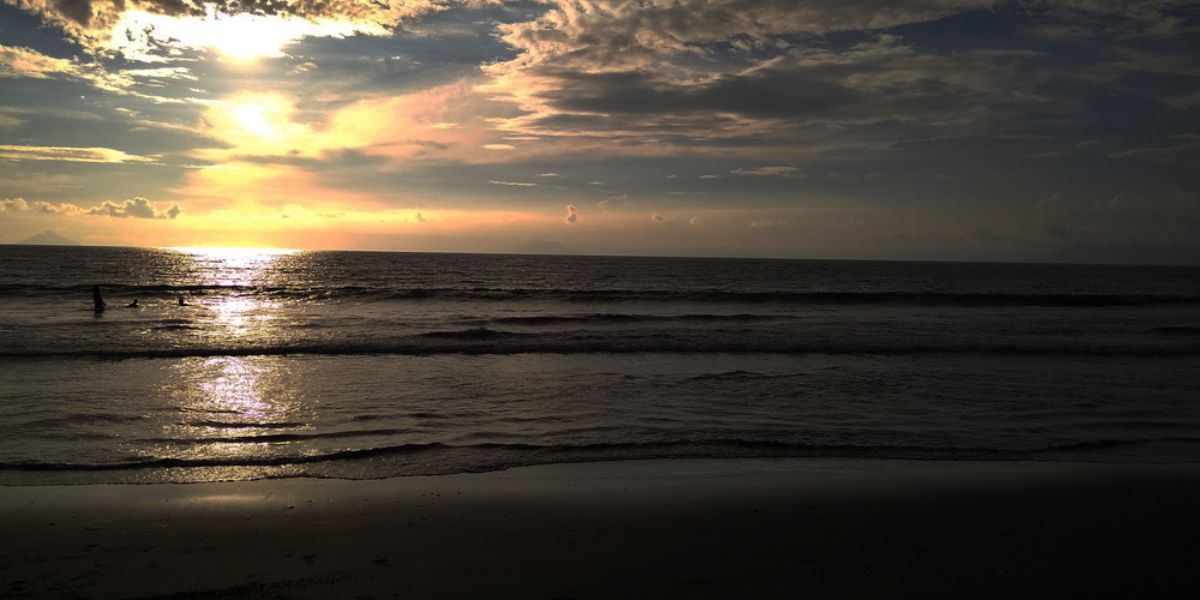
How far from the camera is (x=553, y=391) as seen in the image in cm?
1307

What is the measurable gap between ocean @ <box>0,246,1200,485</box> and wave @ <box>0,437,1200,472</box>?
42 mm

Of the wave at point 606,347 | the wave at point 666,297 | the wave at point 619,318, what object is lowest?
the wave at point 606,347

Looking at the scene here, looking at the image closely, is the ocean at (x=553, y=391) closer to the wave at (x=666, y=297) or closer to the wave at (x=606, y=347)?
the wave at (x=606, y=347)

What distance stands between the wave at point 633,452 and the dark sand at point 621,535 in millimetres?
656

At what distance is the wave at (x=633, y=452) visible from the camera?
820 centimetres

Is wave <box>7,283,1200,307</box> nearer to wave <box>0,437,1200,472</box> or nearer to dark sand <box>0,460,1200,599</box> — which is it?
wave <box>0,437,1200,472</box>

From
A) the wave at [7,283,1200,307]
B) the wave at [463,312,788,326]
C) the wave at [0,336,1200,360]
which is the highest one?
the wave at [7,283,1200,307]

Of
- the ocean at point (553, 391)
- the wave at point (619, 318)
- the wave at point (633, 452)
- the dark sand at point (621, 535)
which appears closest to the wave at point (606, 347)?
the ocean at point (553, 391)

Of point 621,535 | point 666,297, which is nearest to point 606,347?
point 621,535

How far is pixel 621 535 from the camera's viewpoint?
19.7 ft

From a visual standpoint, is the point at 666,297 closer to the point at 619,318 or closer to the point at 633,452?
the point at 619,318

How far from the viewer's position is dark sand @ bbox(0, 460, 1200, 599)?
16.6ft

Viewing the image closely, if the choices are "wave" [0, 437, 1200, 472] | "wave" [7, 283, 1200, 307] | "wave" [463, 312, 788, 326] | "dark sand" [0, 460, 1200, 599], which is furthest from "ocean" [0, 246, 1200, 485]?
"wave" [7, 283, 1200, 307]

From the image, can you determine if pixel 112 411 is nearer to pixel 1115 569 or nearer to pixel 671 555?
pixel 671 555
